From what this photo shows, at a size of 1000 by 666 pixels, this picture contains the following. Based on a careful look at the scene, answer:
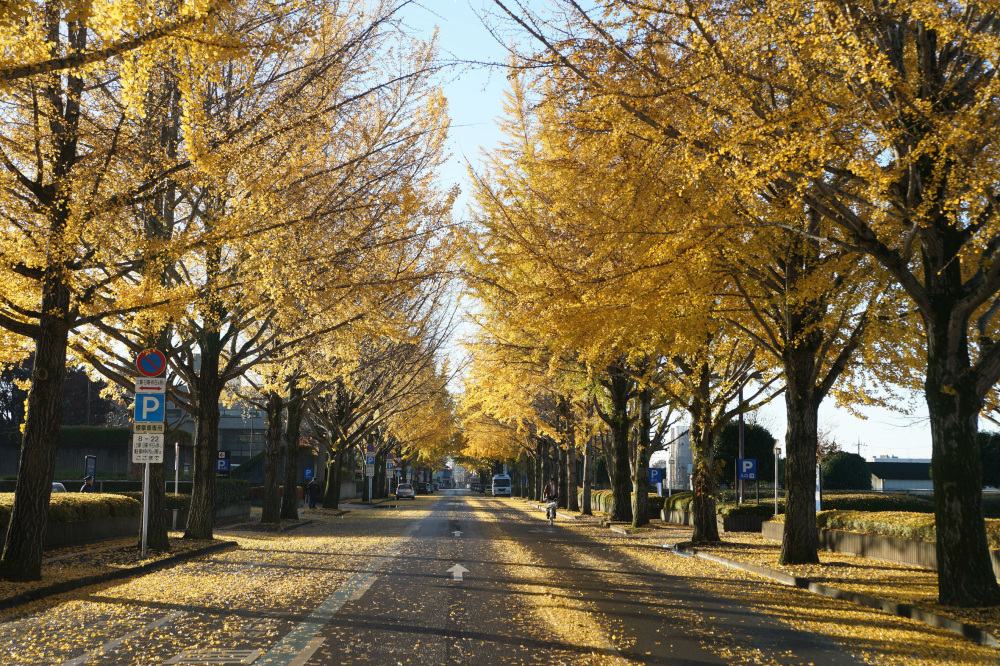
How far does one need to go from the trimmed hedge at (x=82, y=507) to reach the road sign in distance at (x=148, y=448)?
1.62 meters

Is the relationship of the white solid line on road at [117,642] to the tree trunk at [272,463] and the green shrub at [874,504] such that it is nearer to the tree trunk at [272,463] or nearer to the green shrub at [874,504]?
the tree trunk at [272,463]

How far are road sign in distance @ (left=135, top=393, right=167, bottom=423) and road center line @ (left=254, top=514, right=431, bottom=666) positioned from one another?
4.72 meters

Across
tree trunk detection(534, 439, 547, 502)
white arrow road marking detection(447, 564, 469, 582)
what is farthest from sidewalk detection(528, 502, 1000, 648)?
tree trunk detection(534, 439, 547, 502)

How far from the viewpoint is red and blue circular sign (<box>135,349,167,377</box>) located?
15.2 metres

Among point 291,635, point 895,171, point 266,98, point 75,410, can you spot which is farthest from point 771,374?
point 75,410

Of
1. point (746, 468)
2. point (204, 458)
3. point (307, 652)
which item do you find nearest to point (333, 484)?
point (746, 468)

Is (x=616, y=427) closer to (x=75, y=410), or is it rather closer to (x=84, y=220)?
(x=84, y=220)

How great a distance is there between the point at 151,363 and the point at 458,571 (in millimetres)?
6810

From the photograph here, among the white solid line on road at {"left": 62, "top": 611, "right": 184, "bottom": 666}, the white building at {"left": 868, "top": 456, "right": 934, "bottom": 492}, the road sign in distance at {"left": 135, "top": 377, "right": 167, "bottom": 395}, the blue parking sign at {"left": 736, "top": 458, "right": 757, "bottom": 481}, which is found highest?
the road sign in distance at {"left": 135, "top": 377, "right": 167, "bottom": 395}

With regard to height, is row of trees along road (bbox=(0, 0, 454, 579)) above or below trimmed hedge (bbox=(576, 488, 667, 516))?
above

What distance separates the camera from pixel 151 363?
50.1ft

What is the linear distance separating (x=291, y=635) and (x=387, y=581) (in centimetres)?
458

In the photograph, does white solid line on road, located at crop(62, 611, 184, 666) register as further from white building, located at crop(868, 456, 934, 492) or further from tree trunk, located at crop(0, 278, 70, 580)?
white building, located at crop(868, 456, 934, 492)

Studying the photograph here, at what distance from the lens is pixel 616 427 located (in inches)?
1150
